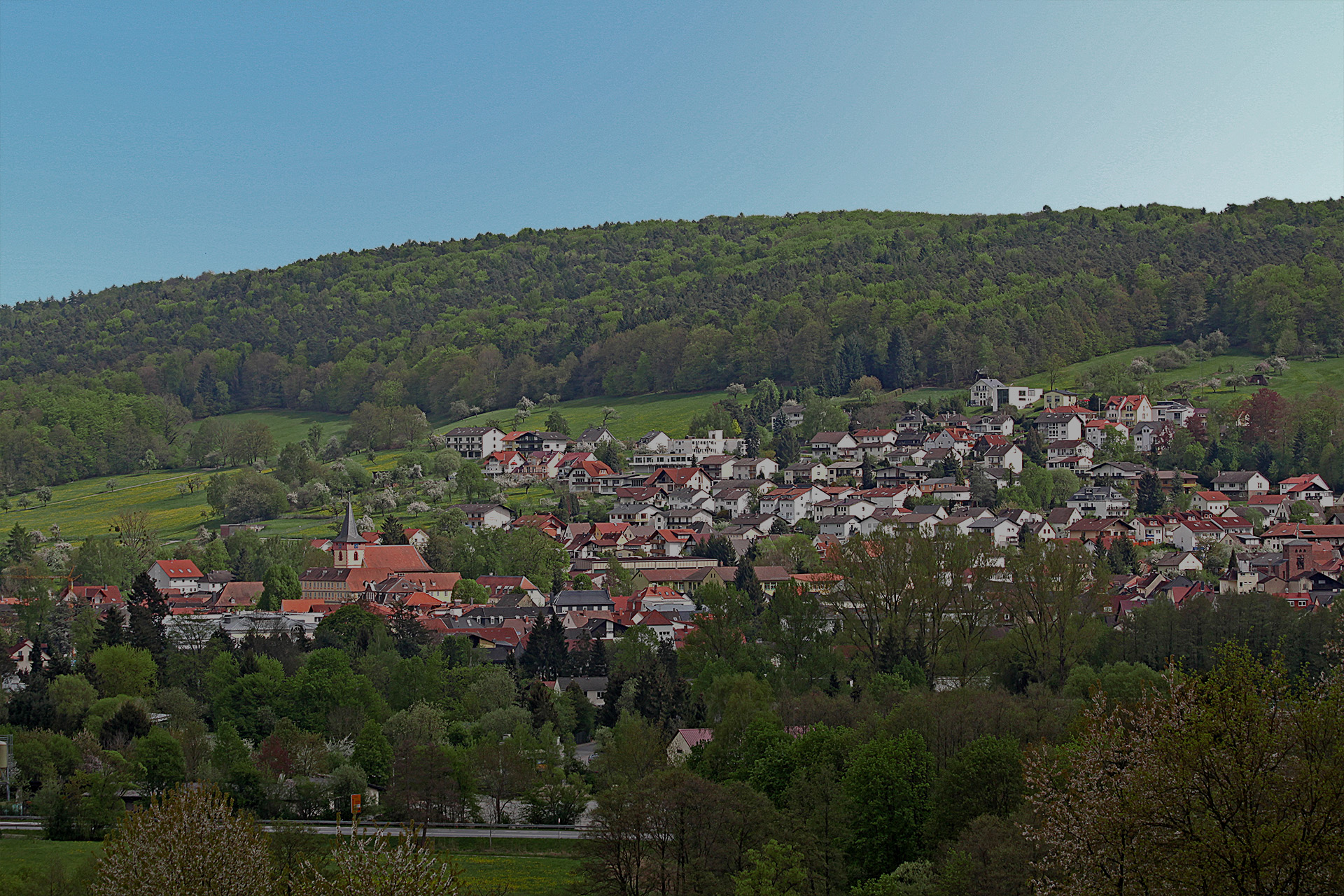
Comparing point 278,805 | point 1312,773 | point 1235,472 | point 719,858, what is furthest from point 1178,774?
point 1235,472

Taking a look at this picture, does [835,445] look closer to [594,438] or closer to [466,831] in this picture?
[594,438]

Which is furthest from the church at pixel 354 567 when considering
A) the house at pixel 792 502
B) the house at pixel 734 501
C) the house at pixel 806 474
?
the house at pixel 806 474

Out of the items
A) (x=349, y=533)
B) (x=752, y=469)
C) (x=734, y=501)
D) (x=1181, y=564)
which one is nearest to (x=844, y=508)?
(x=734, y=501)

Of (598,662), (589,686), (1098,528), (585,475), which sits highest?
(585,475)

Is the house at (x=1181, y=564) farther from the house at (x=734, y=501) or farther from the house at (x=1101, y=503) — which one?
the house at (x=734, y=501)

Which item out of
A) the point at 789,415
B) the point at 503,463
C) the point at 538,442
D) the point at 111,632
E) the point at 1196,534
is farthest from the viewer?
the point at 789,415

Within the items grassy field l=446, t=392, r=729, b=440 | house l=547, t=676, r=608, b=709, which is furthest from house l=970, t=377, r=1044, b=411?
house l=547, t=676, r=608, b=709
